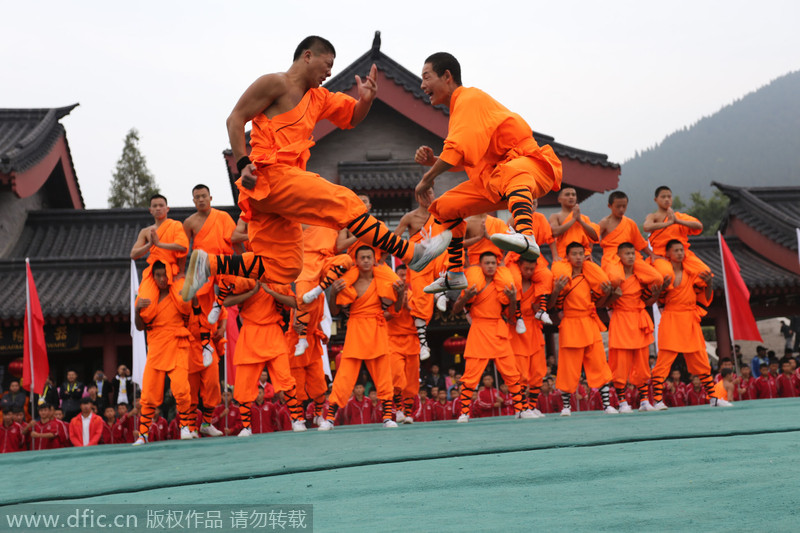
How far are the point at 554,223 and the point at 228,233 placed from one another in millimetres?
4021

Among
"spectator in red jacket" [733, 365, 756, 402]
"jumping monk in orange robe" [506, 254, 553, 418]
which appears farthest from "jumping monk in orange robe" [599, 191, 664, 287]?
"spectator in red jacket" [733, 365, 756, 402]

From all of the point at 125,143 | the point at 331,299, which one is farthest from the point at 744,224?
the point at 125,143

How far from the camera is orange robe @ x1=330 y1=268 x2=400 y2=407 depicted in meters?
8.72

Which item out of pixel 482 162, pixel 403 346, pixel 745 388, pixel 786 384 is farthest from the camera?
pixel 745 388

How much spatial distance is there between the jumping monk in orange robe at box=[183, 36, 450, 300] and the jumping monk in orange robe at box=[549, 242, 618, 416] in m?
4.14

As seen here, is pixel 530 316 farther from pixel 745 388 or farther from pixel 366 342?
pixel 745 388

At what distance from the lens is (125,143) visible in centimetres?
3644

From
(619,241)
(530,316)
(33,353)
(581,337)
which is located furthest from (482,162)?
(33,353)

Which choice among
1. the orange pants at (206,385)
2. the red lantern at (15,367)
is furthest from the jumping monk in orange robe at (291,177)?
the red lantern at (15,367)

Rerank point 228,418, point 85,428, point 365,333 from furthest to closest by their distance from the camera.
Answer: point 228,418, point 85,428, point 365,333

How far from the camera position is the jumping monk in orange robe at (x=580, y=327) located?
29.6ft

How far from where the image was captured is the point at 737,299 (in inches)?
500

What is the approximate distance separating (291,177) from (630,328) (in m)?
5.70

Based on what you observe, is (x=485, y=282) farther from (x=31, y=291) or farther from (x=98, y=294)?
(x=98, y=294)
